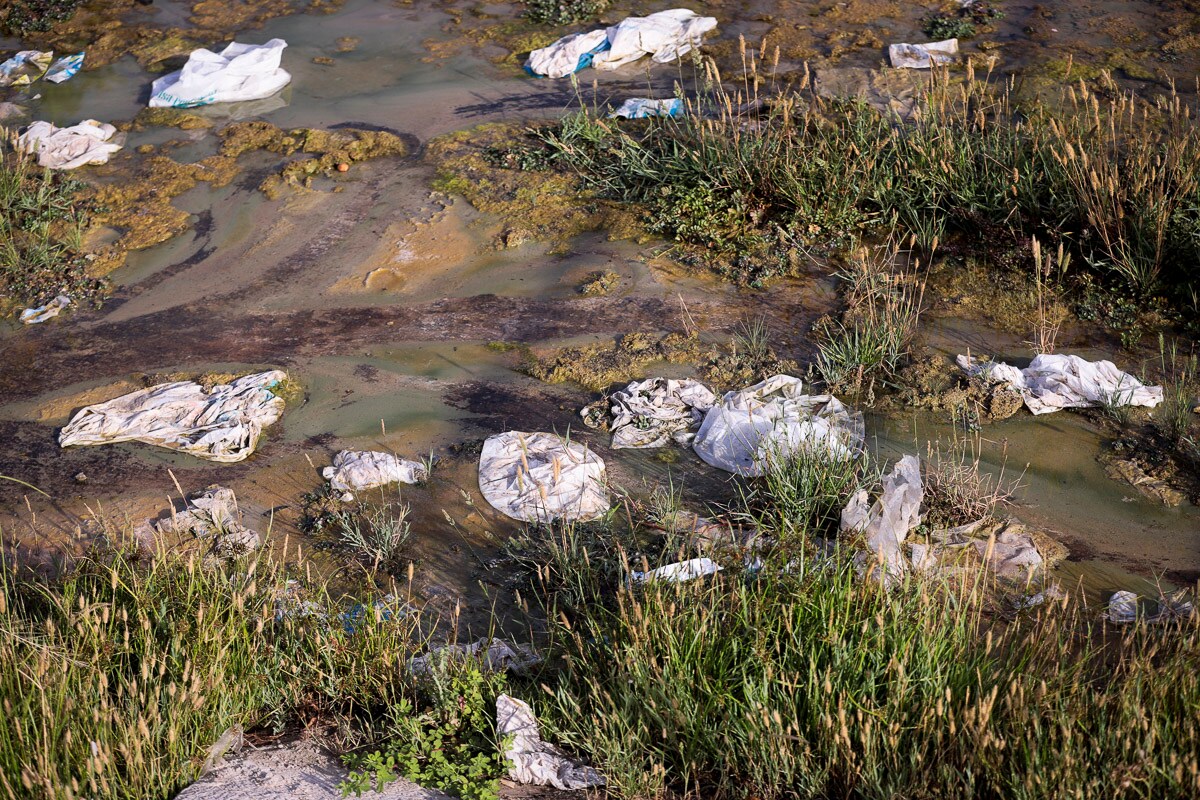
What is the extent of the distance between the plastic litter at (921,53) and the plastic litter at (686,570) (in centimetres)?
476

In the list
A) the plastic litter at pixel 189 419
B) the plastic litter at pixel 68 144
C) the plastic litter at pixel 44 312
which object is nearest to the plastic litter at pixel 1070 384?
the plastic litter at pixel 189 419

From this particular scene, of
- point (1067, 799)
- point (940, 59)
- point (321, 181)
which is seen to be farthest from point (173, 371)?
point (940, 59)

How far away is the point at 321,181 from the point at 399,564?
A: 3568 millimetres

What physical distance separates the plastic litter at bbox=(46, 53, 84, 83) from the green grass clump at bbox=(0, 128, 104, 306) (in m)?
1.62

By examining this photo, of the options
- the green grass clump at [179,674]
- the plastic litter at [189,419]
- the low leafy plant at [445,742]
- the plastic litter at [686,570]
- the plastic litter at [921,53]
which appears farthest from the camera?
the plastic litter at [921,53]

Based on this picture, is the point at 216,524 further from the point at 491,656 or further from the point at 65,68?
the point at 65,68

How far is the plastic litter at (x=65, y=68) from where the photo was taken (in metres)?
8.00

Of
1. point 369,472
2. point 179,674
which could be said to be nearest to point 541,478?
point 369,472

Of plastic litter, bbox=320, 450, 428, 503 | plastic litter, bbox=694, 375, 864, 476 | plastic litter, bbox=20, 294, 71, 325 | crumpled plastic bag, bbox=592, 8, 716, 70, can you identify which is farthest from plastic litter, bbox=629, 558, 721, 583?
crumpled plastic bag, bbox=592, 8, 716, 70

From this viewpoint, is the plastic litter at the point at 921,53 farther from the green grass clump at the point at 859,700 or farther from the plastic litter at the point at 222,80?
the green grass clump at the point at 859,700

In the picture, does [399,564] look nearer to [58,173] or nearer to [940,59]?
[58,173]

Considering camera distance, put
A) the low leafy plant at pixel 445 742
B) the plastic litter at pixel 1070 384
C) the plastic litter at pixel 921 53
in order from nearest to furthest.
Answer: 1. the low leafy plant at pixel 445 742
2. the plastic litter at pixel 1070 384
3. the plastic litter at pixel 921 53

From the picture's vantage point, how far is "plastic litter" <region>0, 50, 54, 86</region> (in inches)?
315

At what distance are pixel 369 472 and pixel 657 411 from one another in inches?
52.8
